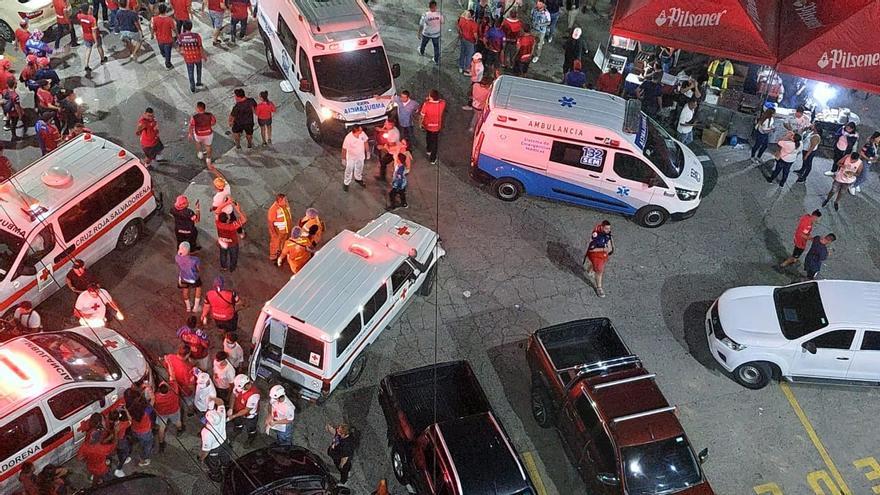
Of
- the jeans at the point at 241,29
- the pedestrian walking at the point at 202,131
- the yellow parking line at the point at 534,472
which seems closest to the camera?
the yellow parking line at the point at 534,472

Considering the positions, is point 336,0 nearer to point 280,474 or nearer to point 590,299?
point 590,299

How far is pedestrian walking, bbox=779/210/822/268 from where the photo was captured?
14547 mm

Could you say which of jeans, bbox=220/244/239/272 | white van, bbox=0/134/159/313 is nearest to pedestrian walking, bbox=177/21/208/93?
white van, bbox=0/134/159/313

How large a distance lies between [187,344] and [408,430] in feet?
11.6

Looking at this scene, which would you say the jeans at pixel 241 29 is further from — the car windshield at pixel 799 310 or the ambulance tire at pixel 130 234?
the car windshield at pixel 799 310

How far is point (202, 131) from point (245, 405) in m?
6.70

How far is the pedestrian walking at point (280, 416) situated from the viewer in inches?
433

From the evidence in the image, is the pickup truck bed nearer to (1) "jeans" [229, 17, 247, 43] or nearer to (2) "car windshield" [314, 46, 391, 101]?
(2) "car windshield" [314, 46, 391, 101]

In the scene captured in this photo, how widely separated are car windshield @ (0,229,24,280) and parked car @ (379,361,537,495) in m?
6.14

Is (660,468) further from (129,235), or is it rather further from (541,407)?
(129,235)

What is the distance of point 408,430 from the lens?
36.3 feet

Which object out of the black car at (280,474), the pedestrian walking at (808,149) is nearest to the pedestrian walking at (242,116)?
the black car at (280,474)

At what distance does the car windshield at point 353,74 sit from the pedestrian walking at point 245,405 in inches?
285

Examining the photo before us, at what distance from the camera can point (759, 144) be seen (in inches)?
698
